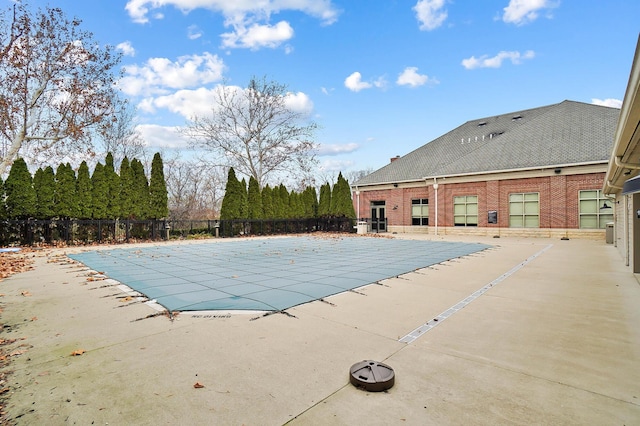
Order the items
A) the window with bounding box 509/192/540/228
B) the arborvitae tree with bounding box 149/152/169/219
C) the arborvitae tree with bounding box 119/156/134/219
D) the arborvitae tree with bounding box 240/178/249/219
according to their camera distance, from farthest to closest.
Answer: the arborvitae tree with bounding box 240/178/249/219 → the window with bounding box 509/192/540/228 → the arborvitae tree with bounding box 149/152/169/219 → the arborvitae tree with bounding box 119/156/134/219

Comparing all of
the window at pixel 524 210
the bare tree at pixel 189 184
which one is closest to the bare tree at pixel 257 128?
the bare tree at pixel 189 184

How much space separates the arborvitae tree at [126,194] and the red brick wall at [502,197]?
18.6 metres

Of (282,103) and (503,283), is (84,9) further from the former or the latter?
(503,283)

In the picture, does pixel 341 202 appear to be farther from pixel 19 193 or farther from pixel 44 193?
pixel 19 193

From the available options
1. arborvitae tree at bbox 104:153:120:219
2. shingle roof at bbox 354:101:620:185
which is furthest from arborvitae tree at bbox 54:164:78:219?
shingle roof at bbox 354:101:620:185

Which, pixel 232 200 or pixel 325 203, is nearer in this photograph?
pixel 232 200

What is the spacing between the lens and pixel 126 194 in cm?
1683

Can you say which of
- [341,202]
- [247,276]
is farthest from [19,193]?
[341,202]

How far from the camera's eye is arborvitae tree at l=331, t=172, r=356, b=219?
26047mm

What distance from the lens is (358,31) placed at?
17.1 m

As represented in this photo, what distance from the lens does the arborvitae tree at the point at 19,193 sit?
1375cm

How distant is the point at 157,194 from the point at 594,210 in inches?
944

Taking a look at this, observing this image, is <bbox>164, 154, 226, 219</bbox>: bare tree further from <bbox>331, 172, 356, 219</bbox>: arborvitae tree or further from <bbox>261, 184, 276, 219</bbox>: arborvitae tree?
<bbox>331, 172, 356, 219</bbox>: arborvitae tree

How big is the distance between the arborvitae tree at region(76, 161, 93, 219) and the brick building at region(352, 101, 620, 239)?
65.1 ft
